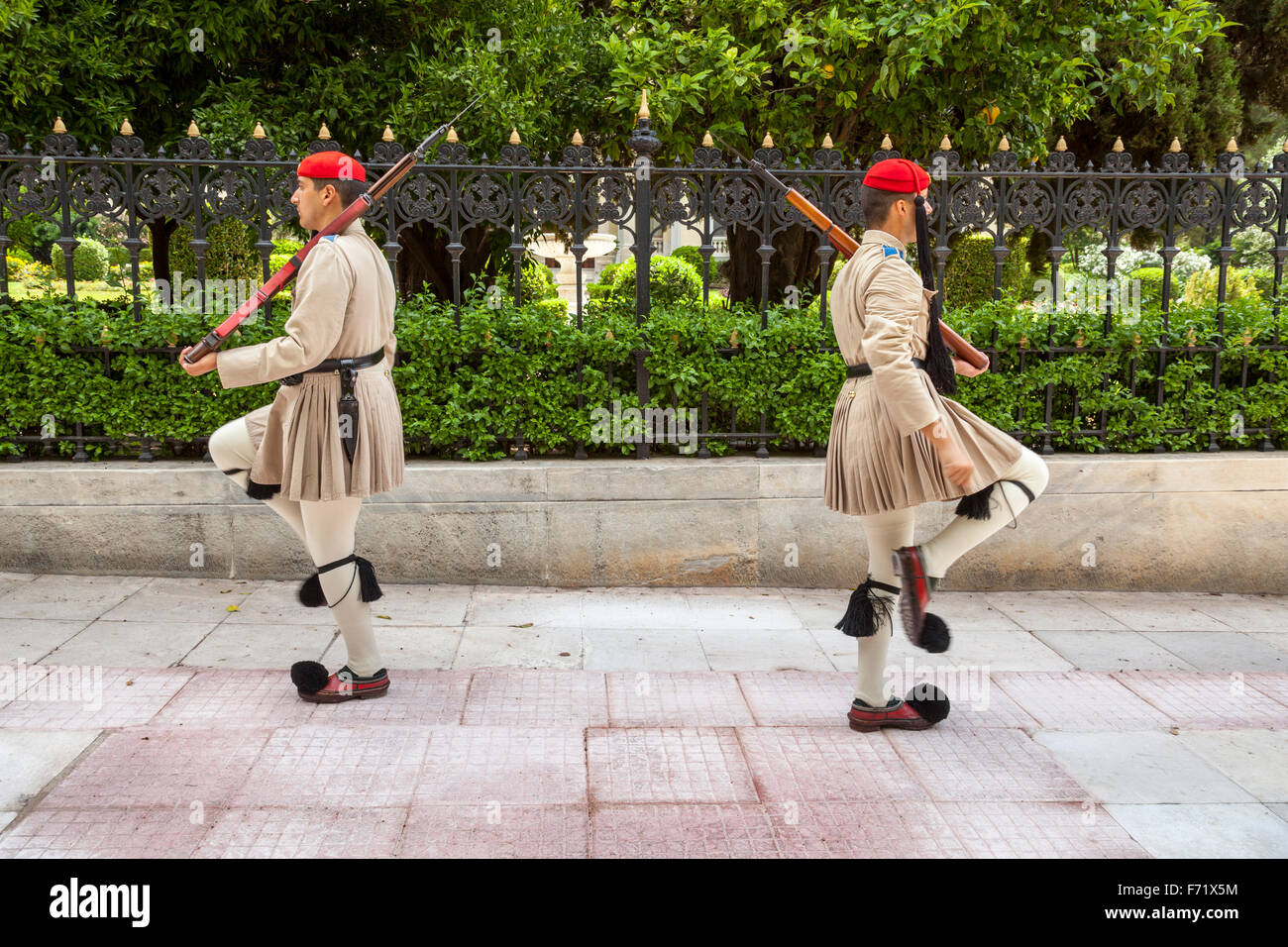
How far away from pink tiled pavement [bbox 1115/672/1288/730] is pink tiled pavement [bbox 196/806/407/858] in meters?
3.20

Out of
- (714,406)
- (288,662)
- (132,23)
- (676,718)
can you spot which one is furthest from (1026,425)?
(132,23)

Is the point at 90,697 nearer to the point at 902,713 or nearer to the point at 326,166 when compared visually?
the point at 326,166

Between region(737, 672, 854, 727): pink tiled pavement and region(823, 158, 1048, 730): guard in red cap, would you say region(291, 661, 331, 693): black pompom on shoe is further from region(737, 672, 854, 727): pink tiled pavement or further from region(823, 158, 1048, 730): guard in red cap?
region(823, 158, 1048, 730): guard in red cap

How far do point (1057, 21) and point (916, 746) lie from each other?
549 cm

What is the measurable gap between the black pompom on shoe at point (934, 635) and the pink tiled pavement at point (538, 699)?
132 centimetres

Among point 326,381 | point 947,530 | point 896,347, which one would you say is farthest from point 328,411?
point 947,530

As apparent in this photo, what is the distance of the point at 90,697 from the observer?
4.53 meters

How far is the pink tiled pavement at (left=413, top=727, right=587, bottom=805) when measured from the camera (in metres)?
3.74

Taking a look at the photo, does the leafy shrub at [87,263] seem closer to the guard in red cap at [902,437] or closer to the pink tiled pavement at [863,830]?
the guard in red cap at [902,437]

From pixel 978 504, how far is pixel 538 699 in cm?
197

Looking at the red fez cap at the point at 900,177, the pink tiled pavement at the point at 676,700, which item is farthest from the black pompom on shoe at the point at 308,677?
the red fez cap at the point at 900,177

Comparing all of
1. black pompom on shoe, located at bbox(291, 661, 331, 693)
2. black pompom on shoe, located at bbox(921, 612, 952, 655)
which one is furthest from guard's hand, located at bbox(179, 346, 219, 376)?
black pompom on shoe, located at bbox(921, 612, 952, 655)

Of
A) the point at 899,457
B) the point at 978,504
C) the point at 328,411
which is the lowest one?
the point at 978,504

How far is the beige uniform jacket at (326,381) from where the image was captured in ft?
13.4
